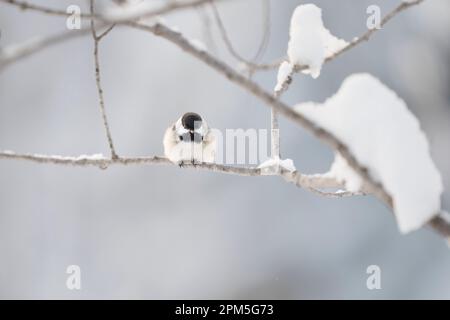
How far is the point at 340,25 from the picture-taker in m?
3.61

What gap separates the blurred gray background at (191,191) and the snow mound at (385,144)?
9.75 feet

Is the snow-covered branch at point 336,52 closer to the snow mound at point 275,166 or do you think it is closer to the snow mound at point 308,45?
the snow mound at point 308,45

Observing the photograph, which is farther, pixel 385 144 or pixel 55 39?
pixel 385 144

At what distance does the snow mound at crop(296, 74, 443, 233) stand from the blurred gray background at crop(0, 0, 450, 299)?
2972 mm

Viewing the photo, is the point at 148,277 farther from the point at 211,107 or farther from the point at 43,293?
the point at 211,107

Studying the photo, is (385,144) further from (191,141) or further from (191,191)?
(191,191)

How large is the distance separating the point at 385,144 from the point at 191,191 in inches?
139

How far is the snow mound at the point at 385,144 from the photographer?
1.69 feet

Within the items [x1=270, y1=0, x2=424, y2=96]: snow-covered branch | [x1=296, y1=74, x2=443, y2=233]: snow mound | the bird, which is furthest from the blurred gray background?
[x1=296, y1=74, x2=443, y2=233]: snow mound

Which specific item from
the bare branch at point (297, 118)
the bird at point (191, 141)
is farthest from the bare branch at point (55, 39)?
the bird at point (191, 141)

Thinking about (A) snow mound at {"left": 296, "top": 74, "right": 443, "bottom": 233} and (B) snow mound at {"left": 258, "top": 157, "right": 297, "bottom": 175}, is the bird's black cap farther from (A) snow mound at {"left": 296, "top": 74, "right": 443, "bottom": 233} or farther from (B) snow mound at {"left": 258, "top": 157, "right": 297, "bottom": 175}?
(A) snow mound at {"left": 296, "top": 74, "right": 443, "bottom": 233}

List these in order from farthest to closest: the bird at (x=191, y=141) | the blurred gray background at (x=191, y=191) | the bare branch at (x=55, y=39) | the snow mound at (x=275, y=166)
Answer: the blurred gray background at (x=191, y=191)
the bird at (x=191, y=141)
the snow mound at (x=275, y=166)
the bare branch at (x=55, y=39)

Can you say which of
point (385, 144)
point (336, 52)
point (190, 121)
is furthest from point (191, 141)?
point (385, 144)

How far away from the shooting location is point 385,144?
1.79 feet
